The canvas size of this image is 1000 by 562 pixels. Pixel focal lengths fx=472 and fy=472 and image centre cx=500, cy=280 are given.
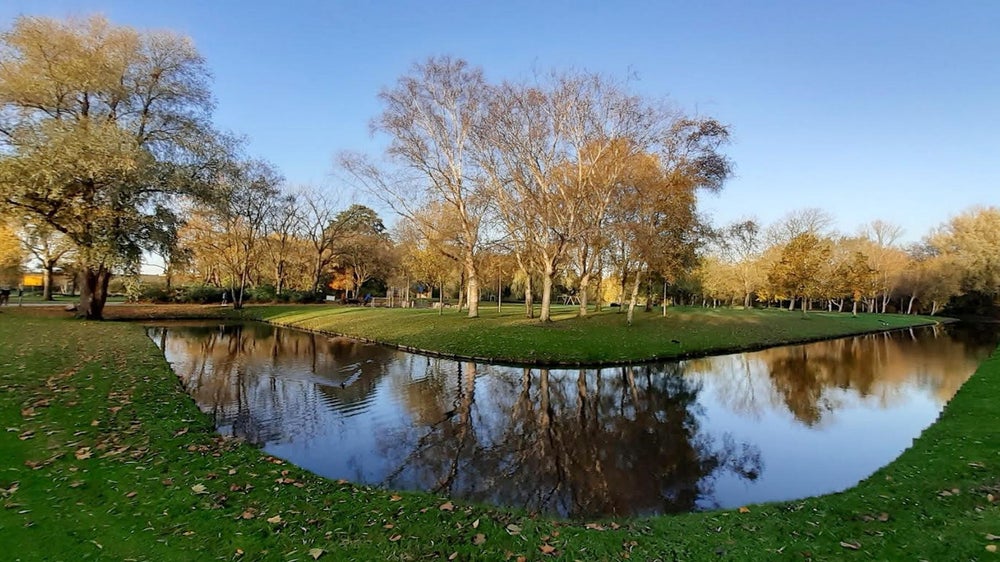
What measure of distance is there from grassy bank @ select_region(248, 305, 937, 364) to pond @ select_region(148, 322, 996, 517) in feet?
4.38

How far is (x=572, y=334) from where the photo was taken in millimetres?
22531

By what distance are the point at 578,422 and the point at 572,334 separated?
1166 cm

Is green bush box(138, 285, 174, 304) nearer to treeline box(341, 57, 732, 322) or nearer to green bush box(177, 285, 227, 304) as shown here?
green bush box(177, 285, 227, 304)

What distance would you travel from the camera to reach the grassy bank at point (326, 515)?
Answer: 14.7ft

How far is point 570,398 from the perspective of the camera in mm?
13391

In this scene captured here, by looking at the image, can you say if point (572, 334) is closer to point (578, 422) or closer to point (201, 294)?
point (578, 422)

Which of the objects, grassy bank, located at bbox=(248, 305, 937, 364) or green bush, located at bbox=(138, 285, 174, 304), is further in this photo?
green bush, located at bbox=(138, 285, 174, 304)

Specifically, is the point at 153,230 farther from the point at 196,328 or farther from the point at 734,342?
the point at 734,342

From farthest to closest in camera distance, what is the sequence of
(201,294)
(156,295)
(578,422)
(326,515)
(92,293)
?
(201,294) → (156,295) → (92,293) → (578,422) → (326,515)

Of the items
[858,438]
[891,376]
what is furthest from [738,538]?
[891,376]

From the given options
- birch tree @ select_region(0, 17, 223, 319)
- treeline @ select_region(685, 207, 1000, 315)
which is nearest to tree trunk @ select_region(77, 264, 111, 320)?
birch tree @ select_region(0, 17, 223, 319)

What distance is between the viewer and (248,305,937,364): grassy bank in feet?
65.4

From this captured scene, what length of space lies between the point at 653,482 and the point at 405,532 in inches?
176

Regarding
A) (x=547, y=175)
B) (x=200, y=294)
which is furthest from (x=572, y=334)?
(x=200, y=294)
